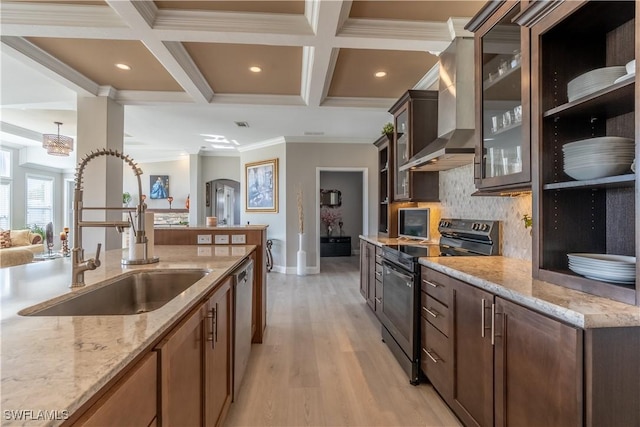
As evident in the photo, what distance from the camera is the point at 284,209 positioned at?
618 centimetres

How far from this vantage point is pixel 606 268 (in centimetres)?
117

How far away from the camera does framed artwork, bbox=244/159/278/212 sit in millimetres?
6340

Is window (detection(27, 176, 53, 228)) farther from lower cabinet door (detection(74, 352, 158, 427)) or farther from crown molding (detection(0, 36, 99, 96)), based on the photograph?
lower cabinet door (detection(74, 352, 158, 427))

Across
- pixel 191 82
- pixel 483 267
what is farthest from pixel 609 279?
pixel 191 82

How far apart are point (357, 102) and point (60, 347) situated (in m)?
4.11

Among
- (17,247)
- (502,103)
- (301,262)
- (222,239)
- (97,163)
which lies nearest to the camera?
(502,103)

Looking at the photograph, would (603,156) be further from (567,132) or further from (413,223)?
(413,223)

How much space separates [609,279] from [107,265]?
2277 mm

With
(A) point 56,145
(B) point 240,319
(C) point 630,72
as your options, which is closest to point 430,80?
(C) point 630,72

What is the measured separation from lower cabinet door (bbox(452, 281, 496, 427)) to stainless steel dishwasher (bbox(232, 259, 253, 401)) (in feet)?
4.06

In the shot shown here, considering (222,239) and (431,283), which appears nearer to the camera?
(431,283)

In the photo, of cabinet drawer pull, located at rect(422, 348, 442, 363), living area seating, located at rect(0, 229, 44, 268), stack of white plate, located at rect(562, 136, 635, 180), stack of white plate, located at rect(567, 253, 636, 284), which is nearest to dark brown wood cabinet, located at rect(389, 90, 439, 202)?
cabinet drawer pull, located at rect(422, 348, 442, 363)

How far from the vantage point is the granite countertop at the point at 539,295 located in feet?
3.15

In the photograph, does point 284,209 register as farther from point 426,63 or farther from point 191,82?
point 426,63
